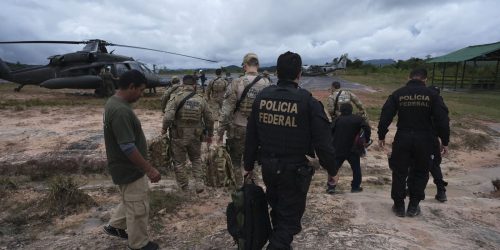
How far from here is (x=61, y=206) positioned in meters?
5.22

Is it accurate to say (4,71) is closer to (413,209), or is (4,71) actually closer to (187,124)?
(187,124)

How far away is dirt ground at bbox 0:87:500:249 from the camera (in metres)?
4.14

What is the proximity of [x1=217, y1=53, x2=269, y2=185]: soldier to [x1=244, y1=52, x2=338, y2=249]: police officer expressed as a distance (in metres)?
1.73

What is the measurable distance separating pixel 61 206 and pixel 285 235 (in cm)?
337

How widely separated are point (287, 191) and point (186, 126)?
2786mm

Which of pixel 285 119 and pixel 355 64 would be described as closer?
pixel 285 119

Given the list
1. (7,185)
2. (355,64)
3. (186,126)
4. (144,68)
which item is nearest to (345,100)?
(186,126)

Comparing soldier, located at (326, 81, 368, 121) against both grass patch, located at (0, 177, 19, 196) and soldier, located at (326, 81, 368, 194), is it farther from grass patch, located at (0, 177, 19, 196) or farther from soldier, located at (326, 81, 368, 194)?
grass patch, located at (0, 177, 19, 196)

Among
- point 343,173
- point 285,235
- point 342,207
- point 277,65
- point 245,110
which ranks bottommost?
point 343,173

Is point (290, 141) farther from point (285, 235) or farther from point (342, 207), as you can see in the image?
point (342, 207)

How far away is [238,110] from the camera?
5230 millimetres

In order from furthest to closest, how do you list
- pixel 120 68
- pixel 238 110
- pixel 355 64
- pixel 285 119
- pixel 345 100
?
pixel 355 64 < pixel 120 68 < pixel 345 100 < pixel 238 110 < pixel 285 119

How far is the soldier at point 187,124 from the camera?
18.5ft

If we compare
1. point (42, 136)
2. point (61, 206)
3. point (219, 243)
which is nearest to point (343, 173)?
point (219, 243)
